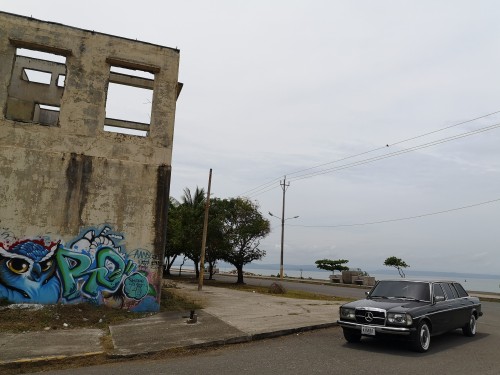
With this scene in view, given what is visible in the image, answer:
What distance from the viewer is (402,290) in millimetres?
9406

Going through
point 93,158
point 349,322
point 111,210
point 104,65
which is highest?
point 104,65

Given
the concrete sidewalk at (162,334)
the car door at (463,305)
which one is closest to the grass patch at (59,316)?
the concrete sidewalk at (162,334)

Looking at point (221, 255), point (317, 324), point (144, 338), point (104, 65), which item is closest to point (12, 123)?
point (104, 65)

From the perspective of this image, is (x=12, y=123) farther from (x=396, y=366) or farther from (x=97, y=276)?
(x=396, y=366)

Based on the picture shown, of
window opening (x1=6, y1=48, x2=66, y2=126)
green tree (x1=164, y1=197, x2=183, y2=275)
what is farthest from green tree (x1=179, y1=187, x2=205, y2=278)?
window opening (x1=6, y1=48, x2=66, y2=126)

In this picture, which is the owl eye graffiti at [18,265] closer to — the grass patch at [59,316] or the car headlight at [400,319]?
the grass patch at [59,316]

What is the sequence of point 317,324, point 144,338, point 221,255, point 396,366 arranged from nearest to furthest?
point 396,366 → point 144,338 → point 317,324 → point 221,255

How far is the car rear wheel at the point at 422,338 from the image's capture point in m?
7.98

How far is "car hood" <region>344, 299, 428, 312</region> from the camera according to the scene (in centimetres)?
825

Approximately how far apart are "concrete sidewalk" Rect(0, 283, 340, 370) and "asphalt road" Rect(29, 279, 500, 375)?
510mm

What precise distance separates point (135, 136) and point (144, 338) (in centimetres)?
663

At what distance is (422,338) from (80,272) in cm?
936

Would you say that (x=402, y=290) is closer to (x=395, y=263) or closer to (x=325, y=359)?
(x=325, y=359)

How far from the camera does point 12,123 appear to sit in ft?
39.9
